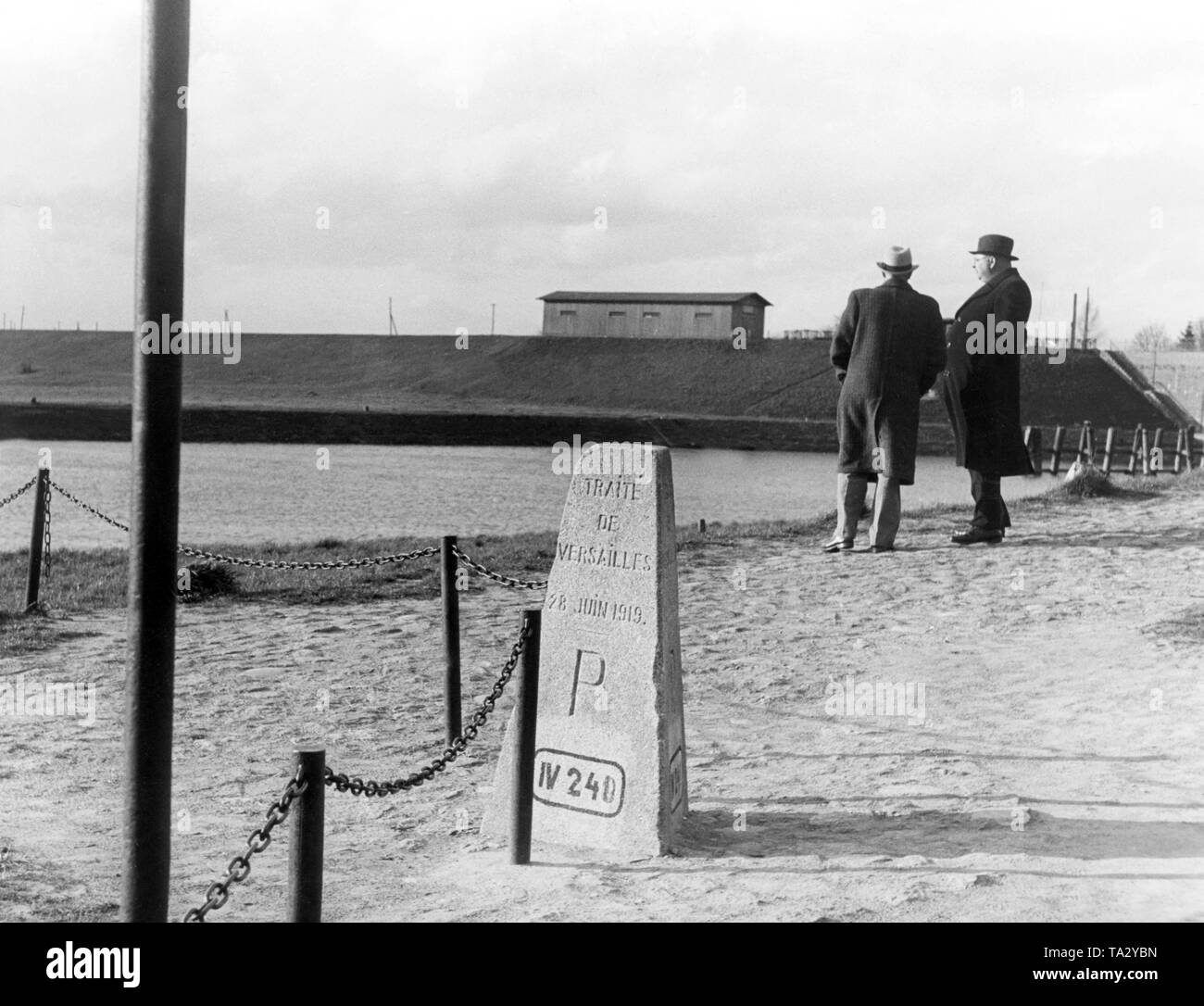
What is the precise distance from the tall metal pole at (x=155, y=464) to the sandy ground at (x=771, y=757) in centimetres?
111

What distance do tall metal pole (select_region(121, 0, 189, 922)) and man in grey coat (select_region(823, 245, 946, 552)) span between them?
8117 millimetres

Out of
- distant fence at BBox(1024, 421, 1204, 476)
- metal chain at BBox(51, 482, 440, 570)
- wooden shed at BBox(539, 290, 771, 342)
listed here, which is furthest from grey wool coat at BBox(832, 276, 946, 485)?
wooden shed at BBox(539, 290, 771, 342)

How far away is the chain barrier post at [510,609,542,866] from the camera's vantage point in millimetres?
5469

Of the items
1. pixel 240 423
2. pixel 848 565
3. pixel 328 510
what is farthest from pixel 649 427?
pixel 848 565

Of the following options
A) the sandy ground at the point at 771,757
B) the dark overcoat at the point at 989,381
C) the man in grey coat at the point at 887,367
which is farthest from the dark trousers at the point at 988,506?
the man in grey coat at the point at 887,367

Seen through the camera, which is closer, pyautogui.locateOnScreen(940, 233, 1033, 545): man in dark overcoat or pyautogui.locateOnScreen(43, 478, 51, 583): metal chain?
pyautogui.locateOnScreen(940, 233, 1033, 545): man in dark overcoat

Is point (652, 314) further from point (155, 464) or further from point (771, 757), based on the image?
point (155, 464)

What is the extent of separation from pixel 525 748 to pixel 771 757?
1.65m

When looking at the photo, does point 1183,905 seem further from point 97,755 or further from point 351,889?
point 97,755

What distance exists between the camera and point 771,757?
683 centimetres

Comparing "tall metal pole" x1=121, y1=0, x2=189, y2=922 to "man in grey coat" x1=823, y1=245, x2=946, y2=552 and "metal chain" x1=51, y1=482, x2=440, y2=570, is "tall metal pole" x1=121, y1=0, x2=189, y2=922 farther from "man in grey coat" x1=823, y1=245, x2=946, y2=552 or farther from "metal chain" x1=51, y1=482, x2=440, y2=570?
"man in grey coat" x1=823, y1=245, x2=946, y2=552

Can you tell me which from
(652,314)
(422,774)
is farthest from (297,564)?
(652,314)

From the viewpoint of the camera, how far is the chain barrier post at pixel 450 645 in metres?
7.48
